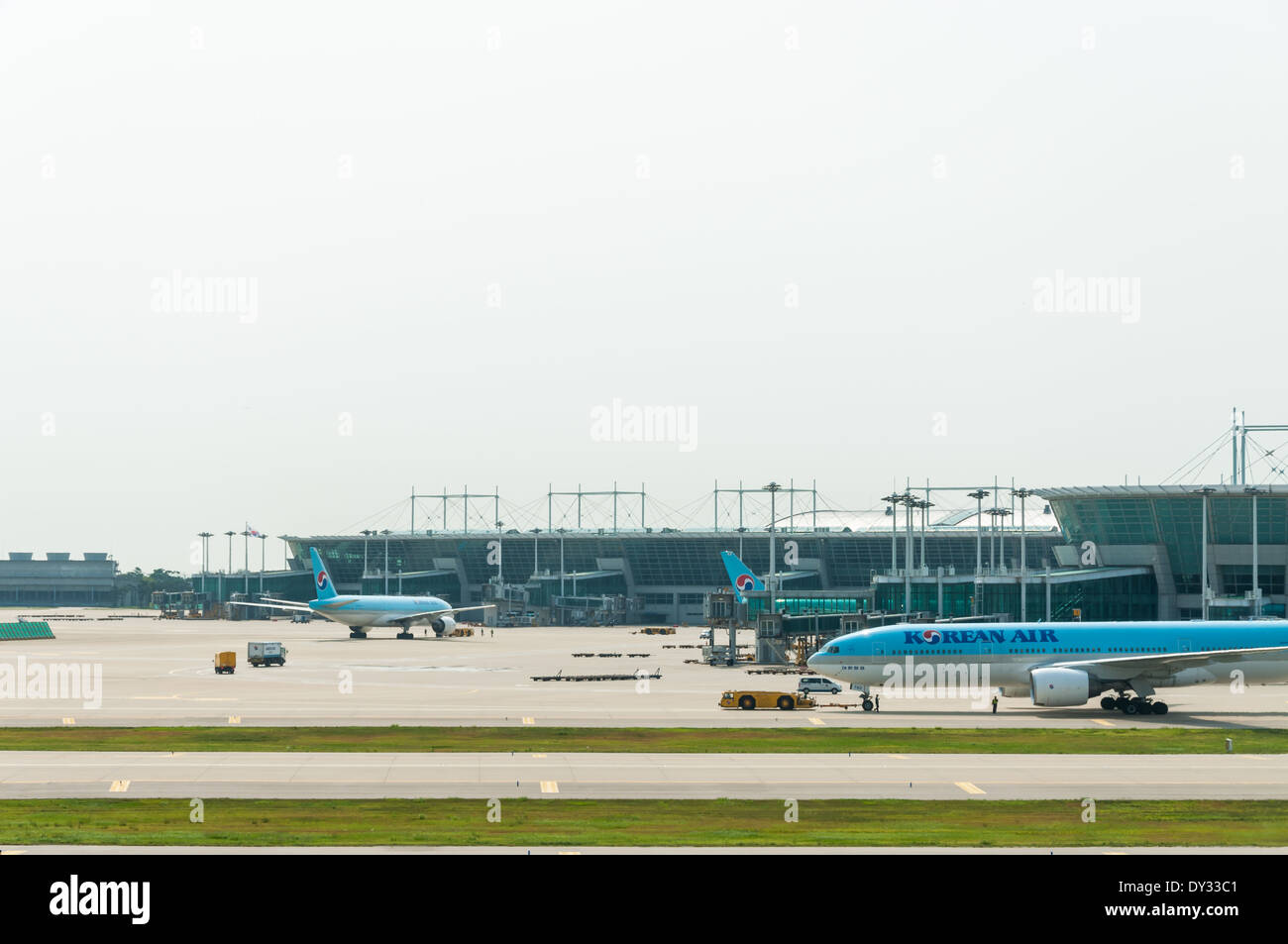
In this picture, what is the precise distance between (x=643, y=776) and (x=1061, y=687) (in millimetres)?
31325

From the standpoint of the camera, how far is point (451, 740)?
2233 inches

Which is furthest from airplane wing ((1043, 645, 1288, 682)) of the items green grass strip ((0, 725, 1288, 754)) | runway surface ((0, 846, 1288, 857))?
runway surface ((0, 846, 1288, 857))

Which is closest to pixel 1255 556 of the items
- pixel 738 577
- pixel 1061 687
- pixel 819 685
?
pixel 738 577

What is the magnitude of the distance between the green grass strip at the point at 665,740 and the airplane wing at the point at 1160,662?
6.68 m

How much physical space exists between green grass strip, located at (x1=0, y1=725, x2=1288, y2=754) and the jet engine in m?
6.30

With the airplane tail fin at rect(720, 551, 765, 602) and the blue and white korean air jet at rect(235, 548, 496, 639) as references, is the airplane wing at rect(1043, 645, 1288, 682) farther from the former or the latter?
the blue and white korean air jet at rect(235, 548, 496, 639)

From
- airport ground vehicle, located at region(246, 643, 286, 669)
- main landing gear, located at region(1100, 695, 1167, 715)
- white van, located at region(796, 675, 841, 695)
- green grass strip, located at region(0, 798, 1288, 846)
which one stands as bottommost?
airport ground vehicle, located at region(246, 643, 286, 669)

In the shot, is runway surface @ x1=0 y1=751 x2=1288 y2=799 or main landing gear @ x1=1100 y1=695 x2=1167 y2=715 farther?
main landing gear @ x1=1100 y1=695 x2=1167 y2=715

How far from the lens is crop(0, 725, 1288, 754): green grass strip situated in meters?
54.2

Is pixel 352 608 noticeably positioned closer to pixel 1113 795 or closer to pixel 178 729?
pixel 178 729

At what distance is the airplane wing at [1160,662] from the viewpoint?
68.2 meters

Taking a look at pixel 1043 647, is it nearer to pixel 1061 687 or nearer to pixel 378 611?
pixel 1061 687

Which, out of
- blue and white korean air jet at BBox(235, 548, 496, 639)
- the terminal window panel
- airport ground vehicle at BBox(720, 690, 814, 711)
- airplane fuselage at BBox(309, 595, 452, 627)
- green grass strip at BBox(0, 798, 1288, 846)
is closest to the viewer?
green grass strip at BBox(0, 798, 1288, 846)
